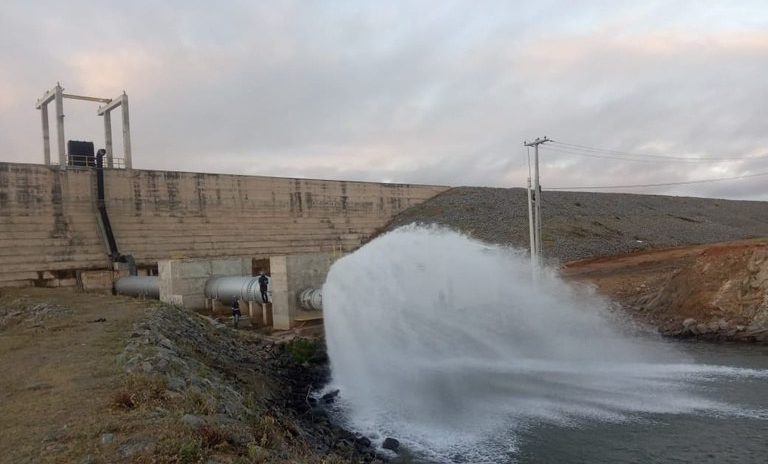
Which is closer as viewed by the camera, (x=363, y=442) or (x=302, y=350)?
(x=363, y=442)

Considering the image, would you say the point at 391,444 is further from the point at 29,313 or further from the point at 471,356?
the point at 29,313

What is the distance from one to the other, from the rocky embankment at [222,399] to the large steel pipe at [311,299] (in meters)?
3.52

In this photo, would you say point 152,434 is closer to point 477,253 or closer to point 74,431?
point 74,431

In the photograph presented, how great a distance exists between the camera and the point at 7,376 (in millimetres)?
12539

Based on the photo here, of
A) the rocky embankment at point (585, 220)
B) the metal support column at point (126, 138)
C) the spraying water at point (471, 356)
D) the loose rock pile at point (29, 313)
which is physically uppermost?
the metal support column at point (126, 138)

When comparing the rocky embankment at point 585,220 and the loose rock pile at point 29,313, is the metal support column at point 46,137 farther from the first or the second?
the rocky embankment at point 585,220

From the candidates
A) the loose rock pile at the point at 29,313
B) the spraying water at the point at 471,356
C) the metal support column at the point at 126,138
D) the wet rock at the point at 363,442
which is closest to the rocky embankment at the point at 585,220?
the spraying water at the point at 471,356

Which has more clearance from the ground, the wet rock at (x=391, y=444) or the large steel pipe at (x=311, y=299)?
the large steel pipe at (x=311, y=299)

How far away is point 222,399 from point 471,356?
13905mm

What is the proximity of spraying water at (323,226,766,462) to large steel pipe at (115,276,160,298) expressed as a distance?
60.0 feet

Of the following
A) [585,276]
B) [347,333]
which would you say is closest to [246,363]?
[347,333]

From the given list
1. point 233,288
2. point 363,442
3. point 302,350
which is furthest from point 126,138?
point 363,442

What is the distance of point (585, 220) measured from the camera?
239 ft

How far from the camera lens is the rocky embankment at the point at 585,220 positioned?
61.5 metres
